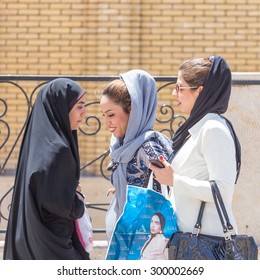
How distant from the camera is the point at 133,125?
3.86 m

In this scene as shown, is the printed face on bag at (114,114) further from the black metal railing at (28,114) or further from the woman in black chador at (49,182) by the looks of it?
the black metal railing at (28,114)

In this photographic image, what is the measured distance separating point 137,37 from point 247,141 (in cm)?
355

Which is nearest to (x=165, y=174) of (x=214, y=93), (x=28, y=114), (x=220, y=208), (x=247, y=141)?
(x=220, y=208)

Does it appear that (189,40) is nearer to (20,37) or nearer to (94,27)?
(94,27)

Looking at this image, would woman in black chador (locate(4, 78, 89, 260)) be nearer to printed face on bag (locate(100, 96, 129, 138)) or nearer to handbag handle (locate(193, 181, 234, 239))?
printed face on bag (locate(100, 96, 129, 138))

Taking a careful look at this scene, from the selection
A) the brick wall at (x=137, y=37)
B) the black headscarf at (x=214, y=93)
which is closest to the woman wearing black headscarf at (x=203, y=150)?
the black headscarf at (x=214, y=93)

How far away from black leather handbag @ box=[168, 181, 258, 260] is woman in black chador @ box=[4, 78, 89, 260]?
1.97 feet

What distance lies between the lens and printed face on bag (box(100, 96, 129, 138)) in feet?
12.7

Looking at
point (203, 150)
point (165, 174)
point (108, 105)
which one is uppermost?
point (108, 105)

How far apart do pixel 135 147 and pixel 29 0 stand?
5.78 meters

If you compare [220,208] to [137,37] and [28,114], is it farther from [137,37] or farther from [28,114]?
[137,37]

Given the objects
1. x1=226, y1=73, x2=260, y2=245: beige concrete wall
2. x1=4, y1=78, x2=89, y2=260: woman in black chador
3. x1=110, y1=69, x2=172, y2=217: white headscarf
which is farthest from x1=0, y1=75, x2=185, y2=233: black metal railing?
x1=4, y1=78, x2=89, y2=260: woman in black chador

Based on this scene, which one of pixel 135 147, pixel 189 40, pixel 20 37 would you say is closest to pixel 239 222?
pixel 135 147

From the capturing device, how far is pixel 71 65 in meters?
9.23
